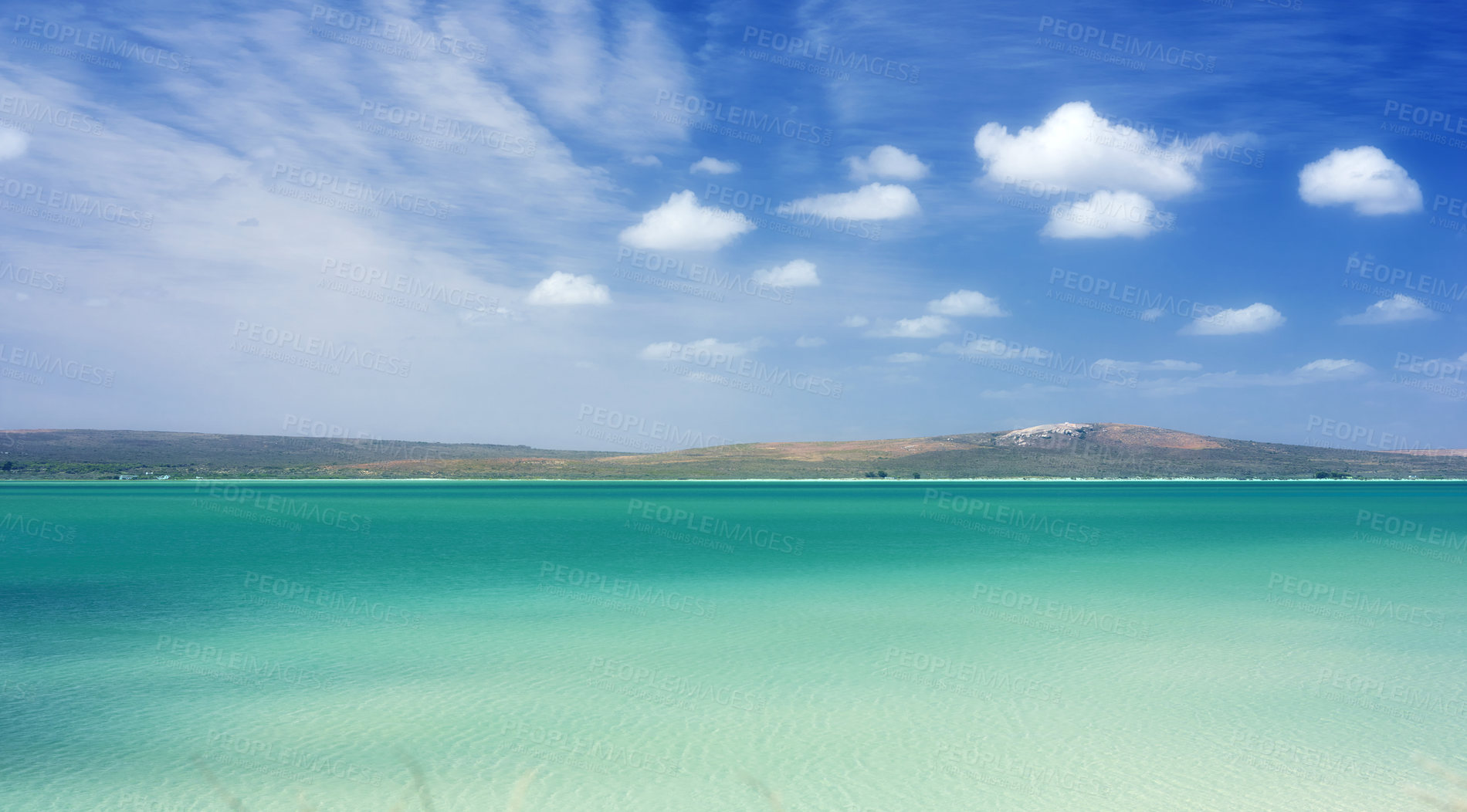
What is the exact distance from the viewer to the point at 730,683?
9625mm

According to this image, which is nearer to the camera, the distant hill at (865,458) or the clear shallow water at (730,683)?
the clear shallow water at (730,683)

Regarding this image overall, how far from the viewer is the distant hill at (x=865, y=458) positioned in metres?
130

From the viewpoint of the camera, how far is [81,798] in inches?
258

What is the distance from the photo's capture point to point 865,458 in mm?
143375

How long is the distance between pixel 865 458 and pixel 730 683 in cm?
13568

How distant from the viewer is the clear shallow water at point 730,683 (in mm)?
6840

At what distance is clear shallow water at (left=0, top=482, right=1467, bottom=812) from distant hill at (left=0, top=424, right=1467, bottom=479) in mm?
117791

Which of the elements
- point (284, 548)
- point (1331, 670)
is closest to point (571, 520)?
point (284, 548)

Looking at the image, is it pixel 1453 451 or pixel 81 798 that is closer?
pixel 81 798

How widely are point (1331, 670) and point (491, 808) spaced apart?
957 cm

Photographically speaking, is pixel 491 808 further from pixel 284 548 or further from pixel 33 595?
pixel 284 548

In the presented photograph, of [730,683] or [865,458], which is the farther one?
[865,458]

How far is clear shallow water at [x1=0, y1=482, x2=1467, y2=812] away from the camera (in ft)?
22.4

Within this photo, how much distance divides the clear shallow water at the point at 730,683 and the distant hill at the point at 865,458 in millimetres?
117791
